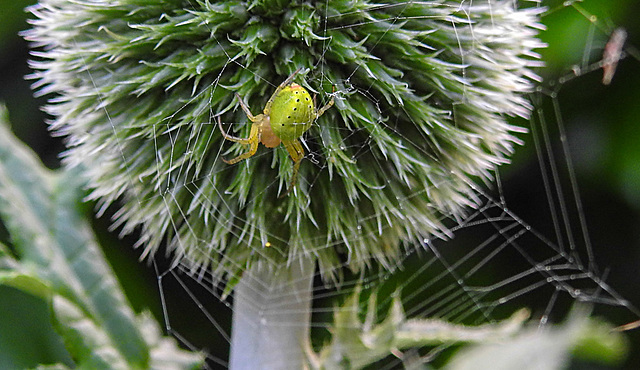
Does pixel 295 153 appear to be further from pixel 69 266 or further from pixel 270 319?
pixel 69 266

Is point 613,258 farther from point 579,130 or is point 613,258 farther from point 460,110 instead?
point 460,110

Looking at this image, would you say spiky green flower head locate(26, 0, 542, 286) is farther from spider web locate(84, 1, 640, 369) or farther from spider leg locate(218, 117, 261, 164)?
spider web locate(84, 1, 640, 369)

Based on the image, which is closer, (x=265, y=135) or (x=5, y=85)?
(x=265, y=135)

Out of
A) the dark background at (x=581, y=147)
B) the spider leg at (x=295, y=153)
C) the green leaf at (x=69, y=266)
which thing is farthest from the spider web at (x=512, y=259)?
the spider leg at (x=295, y=153)

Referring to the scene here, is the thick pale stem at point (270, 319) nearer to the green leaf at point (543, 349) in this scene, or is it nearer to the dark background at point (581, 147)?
the green leaf at point (543, 349)

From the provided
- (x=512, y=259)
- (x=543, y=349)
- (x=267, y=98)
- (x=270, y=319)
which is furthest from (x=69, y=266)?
(x=512, y=259)

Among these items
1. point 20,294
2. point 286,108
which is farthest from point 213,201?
point 20,294

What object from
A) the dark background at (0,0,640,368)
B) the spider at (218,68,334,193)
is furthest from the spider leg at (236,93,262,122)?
the dark background at (0,0,640,368)
